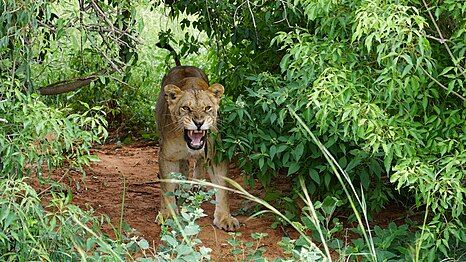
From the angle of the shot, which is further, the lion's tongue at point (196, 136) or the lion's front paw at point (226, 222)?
the lion's front paw at point (226, 222)

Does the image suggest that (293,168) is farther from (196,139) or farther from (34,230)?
(34,230)

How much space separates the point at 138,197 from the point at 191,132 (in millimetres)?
1306

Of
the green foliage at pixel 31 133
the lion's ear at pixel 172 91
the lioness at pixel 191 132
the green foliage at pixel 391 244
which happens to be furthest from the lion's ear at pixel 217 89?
the green foliage at pixel 31 133

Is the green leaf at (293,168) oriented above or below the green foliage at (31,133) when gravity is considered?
below

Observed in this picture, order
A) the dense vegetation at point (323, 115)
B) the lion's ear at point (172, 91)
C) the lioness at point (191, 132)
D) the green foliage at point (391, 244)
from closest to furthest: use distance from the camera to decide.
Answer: the dense vegetation at point (323, 115), the green foliage at point (391, 244), the lioness at point (191, 132), the lion's ear at point (172, 91)

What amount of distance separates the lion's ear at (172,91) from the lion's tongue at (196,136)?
336mm

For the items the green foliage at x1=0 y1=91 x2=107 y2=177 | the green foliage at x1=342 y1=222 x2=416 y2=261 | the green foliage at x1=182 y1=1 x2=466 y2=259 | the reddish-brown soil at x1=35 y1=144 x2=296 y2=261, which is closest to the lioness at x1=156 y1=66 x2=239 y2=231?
the reddish-brown soil at x1=35 y1=144 x2=296 y2=261

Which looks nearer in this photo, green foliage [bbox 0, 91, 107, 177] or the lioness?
green foliage [bbox 0, 91, 107, 177]

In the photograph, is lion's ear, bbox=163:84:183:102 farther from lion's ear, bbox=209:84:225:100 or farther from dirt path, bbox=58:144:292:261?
dirt path, bbox=58:144:292:261

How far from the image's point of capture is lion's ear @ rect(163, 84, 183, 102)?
7.30m

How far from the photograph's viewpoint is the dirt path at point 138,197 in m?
7.13

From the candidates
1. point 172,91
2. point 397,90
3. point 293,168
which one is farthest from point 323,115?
point 172,91

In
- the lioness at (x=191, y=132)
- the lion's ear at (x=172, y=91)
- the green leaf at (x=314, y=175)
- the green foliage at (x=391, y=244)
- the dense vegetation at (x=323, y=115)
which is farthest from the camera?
the lion's ear at (x=172, y=91)

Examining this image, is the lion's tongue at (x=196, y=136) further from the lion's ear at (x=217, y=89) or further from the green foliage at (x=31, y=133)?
the green foliage at (x=31, y=133)
